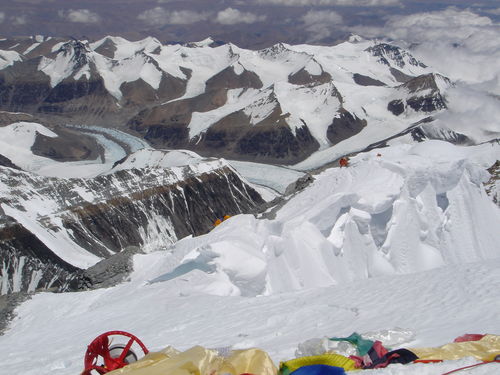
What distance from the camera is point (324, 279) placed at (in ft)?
92.3

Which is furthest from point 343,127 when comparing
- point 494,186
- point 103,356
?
point 103,356

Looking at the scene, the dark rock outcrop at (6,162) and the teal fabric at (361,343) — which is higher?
the teal fabric at (361,343)

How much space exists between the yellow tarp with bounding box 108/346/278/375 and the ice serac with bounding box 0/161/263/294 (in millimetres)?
39791

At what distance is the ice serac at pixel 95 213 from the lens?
2218 inches

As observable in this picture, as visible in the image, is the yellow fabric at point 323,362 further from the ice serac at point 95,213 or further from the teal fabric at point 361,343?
the ice serac at point 95,213

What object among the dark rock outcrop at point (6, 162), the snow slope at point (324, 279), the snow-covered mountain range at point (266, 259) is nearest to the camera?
the snow slope at point (324, 279)

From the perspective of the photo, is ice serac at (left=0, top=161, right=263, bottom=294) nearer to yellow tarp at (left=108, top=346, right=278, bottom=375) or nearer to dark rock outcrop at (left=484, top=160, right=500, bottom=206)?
dark rock outcrop at (left=484, top=160, right=500, bottom=206)

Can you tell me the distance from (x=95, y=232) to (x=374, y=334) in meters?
63.3

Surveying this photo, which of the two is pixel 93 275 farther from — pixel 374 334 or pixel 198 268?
pixel 374 334

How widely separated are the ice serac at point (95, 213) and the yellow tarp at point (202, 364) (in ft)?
131

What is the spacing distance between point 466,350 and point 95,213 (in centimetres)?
6829

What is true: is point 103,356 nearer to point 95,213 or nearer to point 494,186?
point 494,186

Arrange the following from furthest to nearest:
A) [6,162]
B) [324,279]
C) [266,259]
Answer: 1. [6,162]
2. [324,279]
3. [266,259]

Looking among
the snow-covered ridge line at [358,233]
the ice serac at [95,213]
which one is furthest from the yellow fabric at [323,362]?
the ice serac at [95,213]
